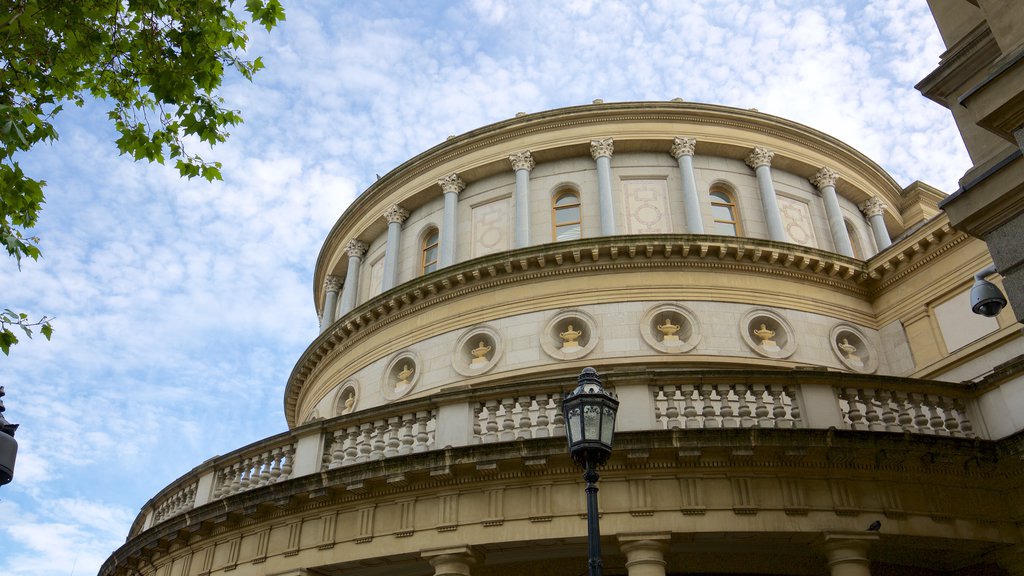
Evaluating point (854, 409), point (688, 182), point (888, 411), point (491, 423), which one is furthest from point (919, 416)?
point (688, 182)

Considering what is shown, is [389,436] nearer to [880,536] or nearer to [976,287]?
[880,536]

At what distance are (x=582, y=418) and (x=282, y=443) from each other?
8301 mm

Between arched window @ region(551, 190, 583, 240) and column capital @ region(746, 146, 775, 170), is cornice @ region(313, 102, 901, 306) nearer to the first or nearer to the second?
column capital @ region(746, 146, 775, 170)

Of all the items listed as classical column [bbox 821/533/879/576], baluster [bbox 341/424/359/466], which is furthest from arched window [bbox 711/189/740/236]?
baluster [bbox 341/424/359/466]

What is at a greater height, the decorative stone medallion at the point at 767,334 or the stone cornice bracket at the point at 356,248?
the stone cornice bracket at the point at 356,248

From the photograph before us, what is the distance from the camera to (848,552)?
12.6m

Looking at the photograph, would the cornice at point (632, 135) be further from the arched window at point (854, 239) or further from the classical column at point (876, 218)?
the arched window at point (854, 239)

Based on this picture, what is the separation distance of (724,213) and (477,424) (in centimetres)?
1557

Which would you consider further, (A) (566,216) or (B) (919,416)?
(A) (566,216)

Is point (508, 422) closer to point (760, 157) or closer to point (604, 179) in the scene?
point (604, 179)

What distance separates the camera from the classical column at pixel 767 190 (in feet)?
85.4

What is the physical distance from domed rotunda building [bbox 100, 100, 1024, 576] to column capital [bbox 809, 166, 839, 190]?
0.25 ft

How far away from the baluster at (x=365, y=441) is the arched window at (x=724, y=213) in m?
14.8

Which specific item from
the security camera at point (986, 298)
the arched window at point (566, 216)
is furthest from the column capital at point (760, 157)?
the security camera at point (986, 298)
